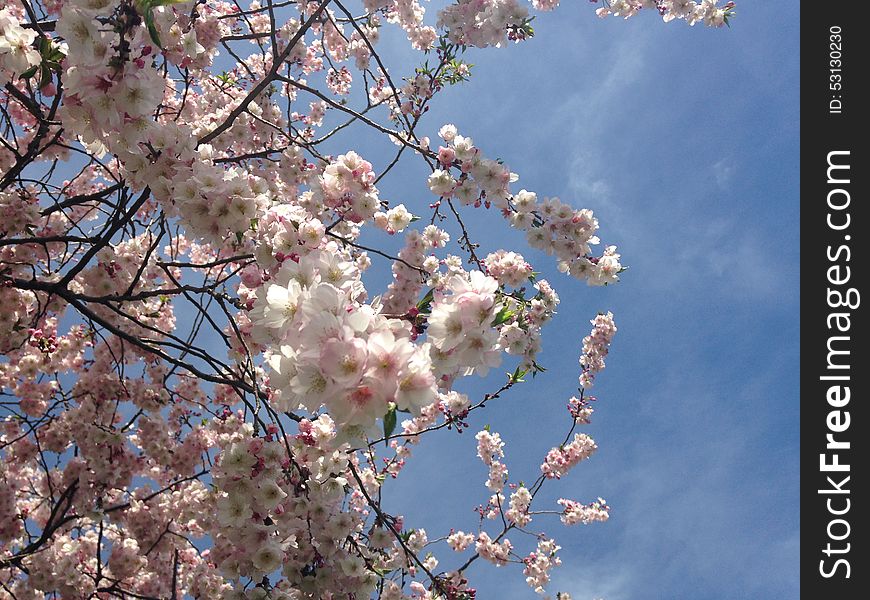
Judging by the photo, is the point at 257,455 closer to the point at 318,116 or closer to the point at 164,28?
the point at 164,28

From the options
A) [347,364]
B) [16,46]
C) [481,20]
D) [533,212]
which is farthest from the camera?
[481,20]

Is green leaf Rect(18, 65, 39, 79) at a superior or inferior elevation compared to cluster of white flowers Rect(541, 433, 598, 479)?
inferior

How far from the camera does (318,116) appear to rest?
8.34m

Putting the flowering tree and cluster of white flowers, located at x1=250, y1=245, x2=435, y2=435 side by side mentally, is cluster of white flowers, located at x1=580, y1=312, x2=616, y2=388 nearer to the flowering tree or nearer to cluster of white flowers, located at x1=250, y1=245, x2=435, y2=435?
the flowering tree

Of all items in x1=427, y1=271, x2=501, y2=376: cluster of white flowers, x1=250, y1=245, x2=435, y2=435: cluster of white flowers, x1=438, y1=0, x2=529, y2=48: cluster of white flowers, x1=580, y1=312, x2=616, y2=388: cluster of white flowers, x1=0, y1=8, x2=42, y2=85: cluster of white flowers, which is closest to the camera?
x1=250, y1=245, x2=435, y2=435: cluster of white flowers

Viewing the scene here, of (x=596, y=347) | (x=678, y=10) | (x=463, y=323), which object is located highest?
(x=678, y=10)

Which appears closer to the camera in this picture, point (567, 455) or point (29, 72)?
point (29, 72)

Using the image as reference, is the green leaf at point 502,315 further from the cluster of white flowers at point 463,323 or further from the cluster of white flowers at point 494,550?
the cluster of white flowers at point 494,550

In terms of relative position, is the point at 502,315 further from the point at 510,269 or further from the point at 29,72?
the point at 510,269

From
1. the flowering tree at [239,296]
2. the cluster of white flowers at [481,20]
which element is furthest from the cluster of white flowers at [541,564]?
the cluster of white flowers at [481,20]

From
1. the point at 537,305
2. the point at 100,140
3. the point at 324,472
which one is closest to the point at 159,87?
the point at 100,140

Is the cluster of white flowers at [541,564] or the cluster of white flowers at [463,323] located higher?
the cluster of white flowers at [541,564]

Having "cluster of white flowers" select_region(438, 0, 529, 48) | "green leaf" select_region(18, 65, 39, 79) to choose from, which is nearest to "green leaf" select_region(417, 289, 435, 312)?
"green leaf" select_region(18, 65, 39, 79)

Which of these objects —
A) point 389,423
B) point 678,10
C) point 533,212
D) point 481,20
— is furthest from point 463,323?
point 678,10
